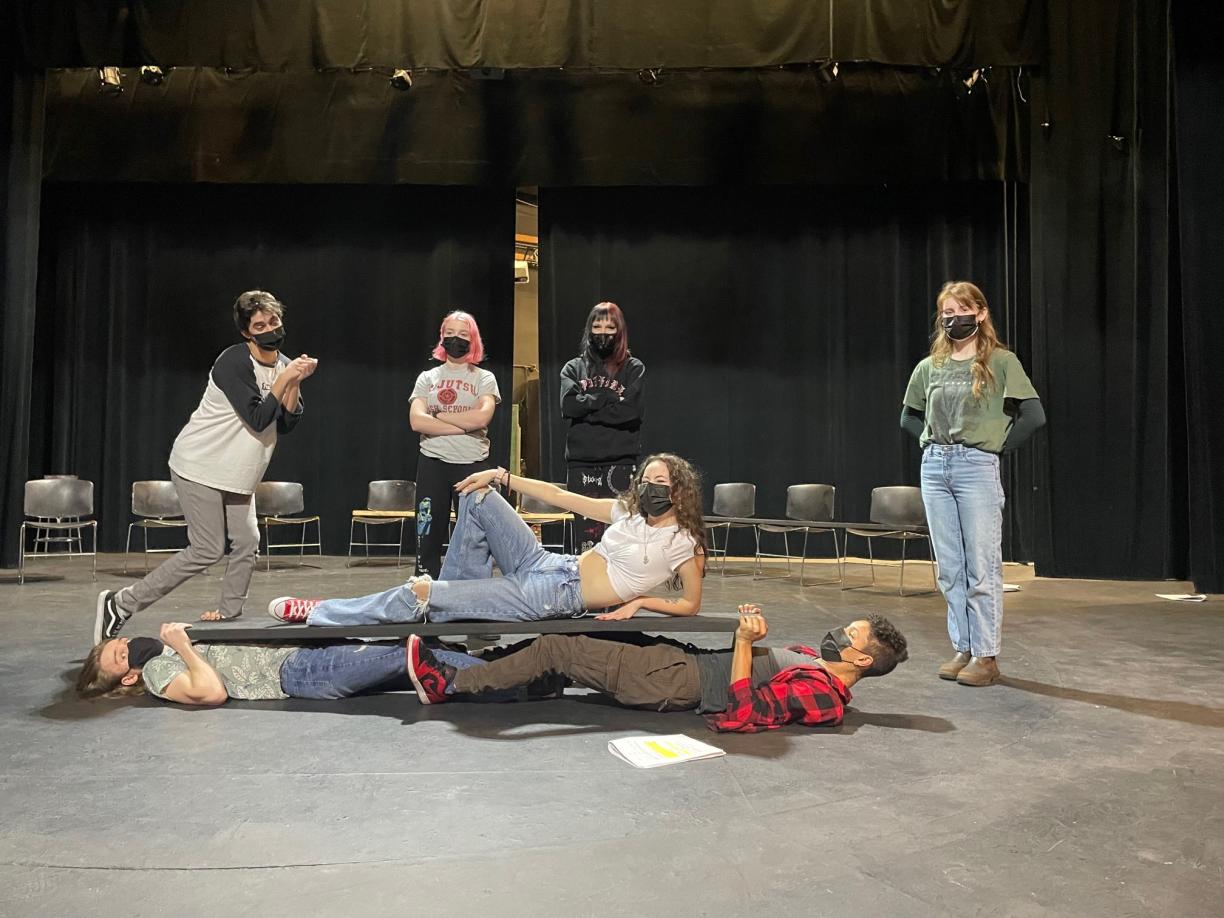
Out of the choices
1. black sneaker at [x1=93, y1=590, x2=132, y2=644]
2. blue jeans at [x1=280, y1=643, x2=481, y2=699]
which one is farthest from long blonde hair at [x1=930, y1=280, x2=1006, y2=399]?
black sneaker at [x1=93, y1=590, x2=132, y2=644]

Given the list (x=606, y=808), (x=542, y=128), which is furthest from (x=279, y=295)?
(x=606, y=808)

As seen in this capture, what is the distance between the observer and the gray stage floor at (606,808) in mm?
1832

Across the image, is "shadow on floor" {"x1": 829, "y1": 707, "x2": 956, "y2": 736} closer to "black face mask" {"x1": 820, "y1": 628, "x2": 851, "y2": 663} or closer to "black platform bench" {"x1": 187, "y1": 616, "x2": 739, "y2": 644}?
"black face mask" {"x1": 820, "y1": 628, "x2": 851, "y2": 663}

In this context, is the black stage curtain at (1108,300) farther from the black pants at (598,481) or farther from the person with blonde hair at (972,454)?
the black pants at (598,481)

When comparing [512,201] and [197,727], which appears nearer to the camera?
[197,727]

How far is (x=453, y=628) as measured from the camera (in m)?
3.04

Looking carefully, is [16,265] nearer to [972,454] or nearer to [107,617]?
[107,617]

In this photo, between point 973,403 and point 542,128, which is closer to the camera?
point 973,403

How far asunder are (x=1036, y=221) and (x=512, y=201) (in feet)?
15.0

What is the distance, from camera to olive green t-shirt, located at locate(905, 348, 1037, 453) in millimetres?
3668

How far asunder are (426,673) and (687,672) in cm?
84

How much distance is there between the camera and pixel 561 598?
10.7 ft

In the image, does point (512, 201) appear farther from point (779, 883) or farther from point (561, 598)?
point (779, 883)

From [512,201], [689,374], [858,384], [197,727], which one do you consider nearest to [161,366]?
[512,201]
